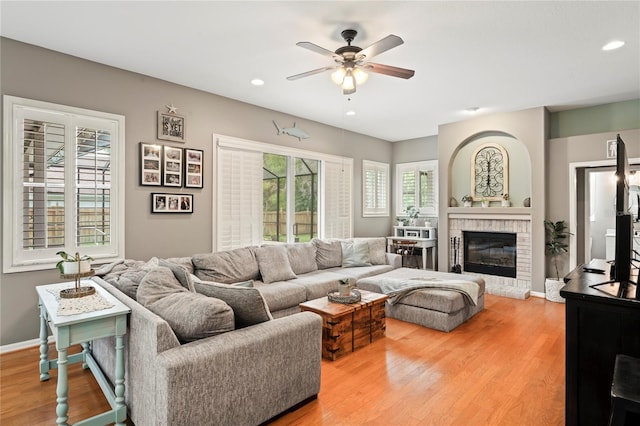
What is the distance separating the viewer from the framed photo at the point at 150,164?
4031mm

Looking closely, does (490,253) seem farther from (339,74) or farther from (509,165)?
(339,74)

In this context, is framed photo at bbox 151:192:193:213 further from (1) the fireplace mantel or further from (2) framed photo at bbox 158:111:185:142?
(1) the fireplace mantel

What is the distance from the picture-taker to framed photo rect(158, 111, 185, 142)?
4.20 metres

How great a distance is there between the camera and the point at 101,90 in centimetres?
375

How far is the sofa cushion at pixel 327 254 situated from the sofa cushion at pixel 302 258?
0.13 m

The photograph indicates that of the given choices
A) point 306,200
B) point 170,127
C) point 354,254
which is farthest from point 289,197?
point 170,127

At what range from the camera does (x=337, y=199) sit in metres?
6.61

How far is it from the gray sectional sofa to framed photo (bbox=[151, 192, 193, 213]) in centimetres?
141

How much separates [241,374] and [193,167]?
10.5 feet

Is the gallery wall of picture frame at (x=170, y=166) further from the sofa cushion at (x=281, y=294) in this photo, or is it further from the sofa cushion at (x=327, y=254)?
the sofa cushion at (x=327, y=254)

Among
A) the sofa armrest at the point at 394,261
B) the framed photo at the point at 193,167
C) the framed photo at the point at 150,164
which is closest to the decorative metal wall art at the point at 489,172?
the sofa armrest at the point at 394,261

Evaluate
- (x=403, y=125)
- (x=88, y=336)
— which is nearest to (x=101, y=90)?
(x=88, y=336)

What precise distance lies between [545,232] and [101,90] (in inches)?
252

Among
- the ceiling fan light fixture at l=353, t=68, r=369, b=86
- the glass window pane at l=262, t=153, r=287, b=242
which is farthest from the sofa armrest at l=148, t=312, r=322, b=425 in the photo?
the glass window pane at l=262, t=153, r=287, b=242
